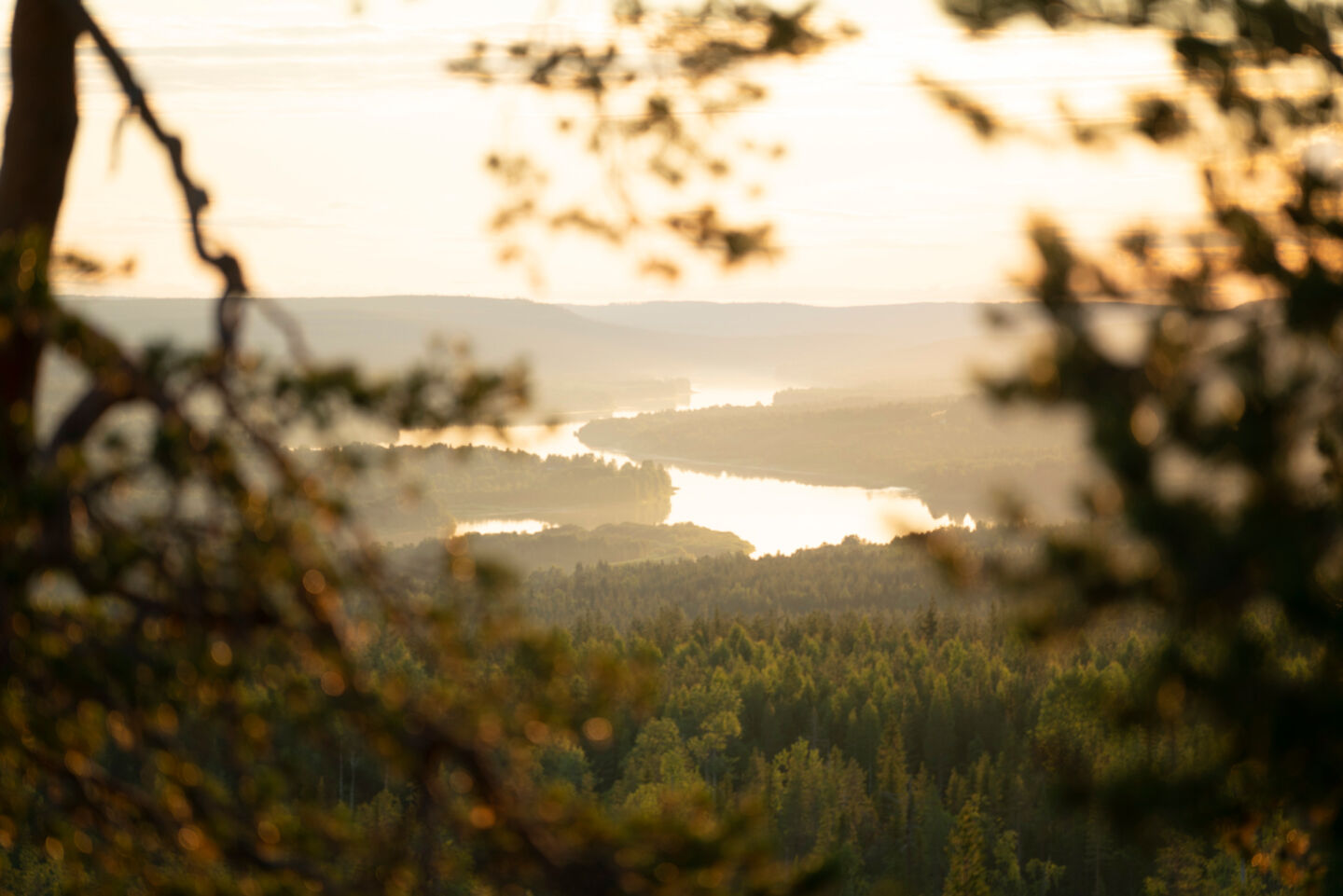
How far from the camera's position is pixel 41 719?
4.70 metres

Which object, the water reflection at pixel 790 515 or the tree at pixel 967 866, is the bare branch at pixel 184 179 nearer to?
the tree at pixel 967 866

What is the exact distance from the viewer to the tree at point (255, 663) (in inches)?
170

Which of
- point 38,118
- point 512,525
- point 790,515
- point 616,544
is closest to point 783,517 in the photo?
point 790,515

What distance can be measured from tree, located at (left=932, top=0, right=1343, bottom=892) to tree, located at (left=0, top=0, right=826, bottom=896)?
220 centimetres

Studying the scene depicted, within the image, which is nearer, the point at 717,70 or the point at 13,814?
the point at 13,814

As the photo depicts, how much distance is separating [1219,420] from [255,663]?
13.2 feet

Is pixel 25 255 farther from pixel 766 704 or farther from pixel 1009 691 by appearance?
pixel 1009 691

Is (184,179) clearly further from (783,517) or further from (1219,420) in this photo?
(783,517)

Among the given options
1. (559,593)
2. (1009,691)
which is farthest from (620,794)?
(559,593)

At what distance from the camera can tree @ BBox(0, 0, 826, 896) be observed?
14.1 feet

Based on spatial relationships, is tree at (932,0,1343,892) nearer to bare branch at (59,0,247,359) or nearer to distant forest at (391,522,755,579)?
bare branch at (59,0,247,359)

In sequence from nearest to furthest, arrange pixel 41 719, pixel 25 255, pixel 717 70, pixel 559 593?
1. pixel 25 255
2. pixel 41 719
3. pixel 717 70
4. pixel 559 593

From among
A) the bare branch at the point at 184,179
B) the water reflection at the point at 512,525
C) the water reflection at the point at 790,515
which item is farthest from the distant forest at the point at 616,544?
the bare branch at the point at 184,179

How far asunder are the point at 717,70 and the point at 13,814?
20.6 ft
